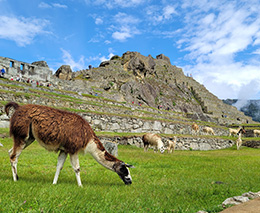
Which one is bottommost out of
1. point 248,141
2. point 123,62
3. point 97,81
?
point 248,141

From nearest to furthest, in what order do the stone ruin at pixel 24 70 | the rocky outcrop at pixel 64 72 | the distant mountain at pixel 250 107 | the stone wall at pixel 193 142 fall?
1. the stone wall at pixel 193 142
2. the stone ruin at pixel 24 70
3. the rocky outcrop at pixel 64 72
4. the distant mountain at pixel 250 107

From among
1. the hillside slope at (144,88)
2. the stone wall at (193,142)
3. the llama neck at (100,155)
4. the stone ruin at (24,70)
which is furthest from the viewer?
the hillside slope at (144,88)

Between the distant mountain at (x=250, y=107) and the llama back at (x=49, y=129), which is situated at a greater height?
the distant mountain at (x=250, y=107)

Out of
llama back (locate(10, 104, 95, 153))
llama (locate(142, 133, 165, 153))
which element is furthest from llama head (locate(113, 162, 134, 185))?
llama (locate(142, 133, 165, 153))

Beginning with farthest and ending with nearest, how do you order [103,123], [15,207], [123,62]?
[123,62]
[103,123]
[15,207]

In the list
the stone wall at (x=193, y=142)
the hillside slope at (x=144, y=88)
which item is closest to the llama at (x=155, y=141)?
the stone wall at (x=193, y=142)

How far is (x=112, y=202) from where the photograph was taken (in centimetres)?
412

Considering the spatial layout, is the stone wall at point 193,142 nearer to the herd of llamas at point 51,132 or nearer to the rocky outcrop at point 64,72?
the herd of llamas at point 51,132

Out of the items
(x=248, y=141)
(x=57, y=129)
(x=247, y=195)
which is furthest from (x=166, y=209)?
(x=248, y=141)

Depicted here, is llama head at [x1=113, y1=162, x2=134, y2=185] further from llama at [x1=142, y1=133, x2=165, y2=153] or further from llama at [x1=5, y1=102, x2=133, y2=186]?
llama at [x1=142, y1=133, x2=165, y2=153]

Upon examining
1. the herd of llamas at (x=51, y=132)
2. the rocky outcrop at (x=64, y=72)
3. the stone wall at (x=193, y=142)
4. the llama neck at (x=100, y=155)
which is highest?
the rocky outcrop at (x=64, y=72)

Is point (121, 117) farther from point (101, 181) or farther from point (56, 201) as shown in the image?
point (56, 201)

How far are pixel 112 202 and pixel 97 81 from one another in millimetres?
47265

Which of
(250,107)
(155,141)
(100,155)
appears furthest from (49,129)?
(250,107)
